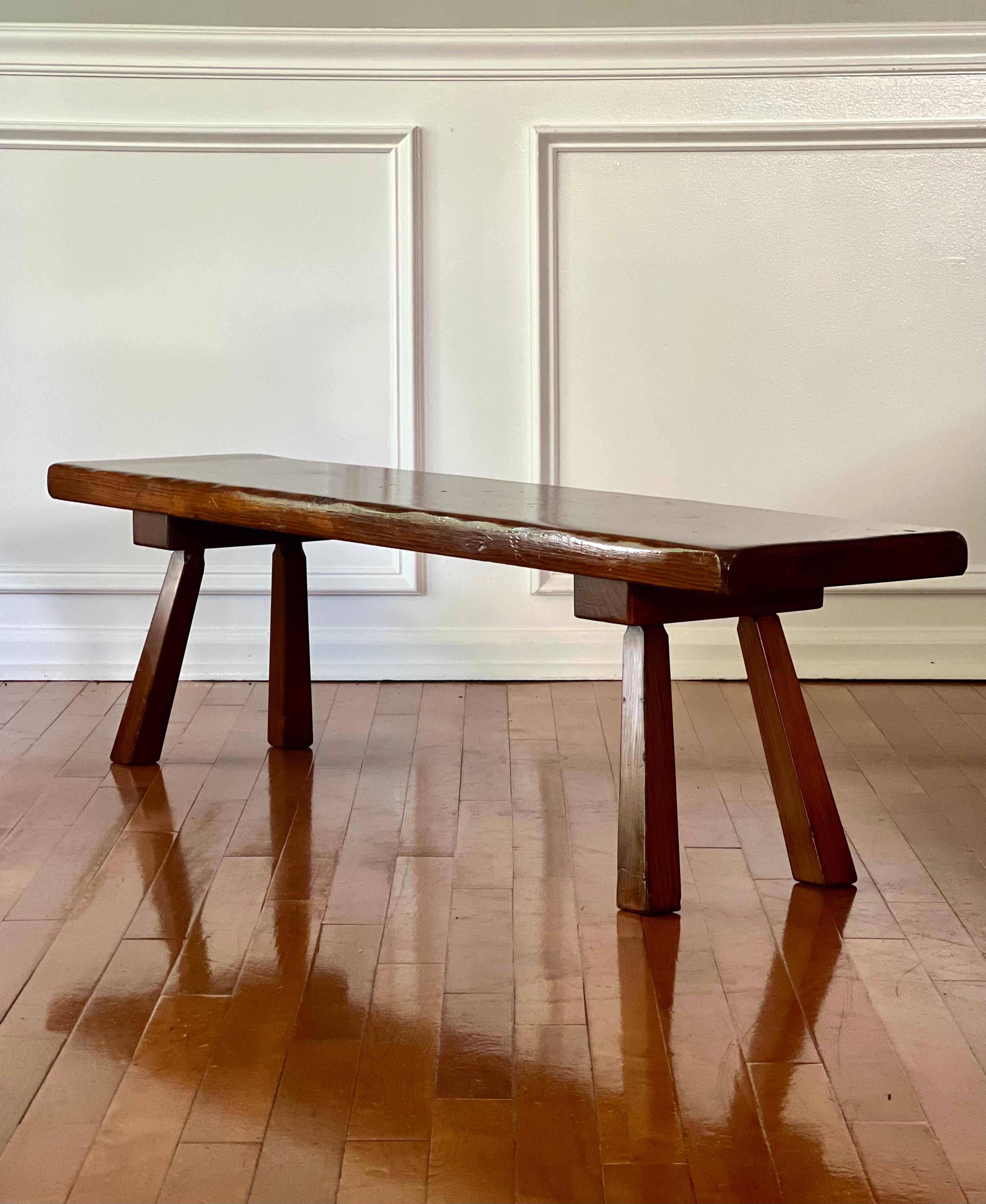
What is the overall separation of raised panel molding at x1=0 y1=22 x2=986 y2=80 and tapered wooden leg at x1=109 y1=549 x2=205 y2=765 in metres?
1.23

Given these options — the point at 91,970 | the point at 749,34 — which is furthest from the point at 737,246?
the point at 91,970

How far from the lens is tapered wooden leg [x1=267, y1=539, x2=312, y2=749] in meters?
2.31

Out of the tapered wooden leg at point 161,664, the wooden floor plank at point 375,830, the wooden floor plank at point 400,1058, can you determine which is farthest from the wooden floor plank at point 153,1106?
the tapered wooden leg at point 161,664

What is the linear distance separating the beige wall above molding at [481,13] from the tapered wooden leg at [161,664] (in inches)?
51.5

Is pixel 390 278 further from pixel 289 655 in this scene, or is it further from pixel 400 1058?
pixel 400 1058

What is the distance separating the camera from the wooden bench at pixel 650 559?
1418 millimetres

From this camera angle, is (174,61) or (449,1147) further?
(174,61)

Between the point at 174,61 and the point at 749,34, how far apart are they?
125 centimetres

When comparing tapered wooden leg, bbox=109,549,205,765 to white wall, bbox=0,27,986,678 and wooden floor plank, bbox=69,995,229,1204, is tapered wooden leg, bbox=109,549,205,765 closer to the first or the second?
white wall, bbox=0,27,986,678

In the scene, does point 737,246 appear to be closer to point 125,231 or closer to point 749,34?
point 749,34

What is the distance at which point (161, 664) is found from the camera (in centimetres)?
223

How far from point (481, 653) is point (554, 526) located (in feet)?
4.81

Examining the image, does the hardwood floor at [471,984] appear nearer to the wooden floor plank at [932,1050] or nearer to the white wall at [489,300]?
the wooden floor plank at [932,1050]

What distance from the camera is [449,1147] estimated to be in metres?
1.06
